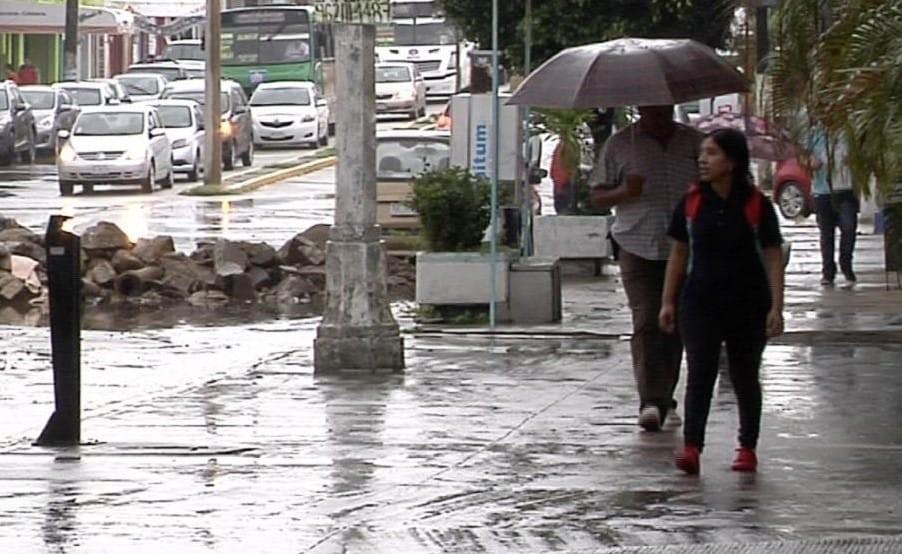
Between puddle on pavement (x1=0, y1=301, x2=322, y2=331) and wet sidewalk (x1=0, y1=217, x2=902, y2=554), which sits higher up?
wet sidewalk (x1=0, y1=217, x2=902, y2=554)

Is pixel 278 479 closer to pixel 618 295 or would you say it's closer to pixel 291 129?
pixel 618 295

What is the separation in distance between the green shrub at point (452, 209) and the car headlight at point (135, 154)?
808 inches

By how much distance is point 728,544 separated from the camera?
28.1 feet

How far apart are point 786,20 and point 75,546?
6.74 m

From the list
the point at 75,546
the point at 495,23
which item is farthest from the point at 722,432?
the point at 495,23

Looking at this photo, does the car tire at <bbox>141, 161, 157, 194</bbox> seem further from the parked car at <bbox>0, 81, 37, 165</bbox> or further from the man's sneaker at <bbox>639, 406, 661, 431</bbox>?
the man's sneaker at <bbox>639, 406, 661, 431</bbox>

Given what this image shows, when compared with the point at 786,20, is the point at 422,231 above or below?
below

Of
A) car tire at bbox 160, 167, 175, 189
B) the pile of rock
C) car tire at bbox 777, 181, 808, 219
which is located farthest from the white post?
car tire at bbox 160, 167, 175, 189

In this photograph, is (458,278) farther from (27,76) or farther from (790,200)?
(27,76)

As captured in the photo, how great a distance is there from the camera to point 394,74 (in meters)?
60.9

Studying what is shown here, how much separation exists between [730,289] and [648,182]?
1691 millimetres

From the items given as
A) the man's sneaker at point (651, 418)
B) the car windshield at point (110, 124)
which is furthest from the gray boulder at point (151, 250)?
the car windshield at point (110, 124)

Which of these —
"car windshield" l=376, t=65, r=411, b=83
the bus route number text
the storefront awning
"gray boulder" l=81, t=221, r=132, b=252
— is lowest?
"gray boulder" l=81, t=221, r=132, b=252

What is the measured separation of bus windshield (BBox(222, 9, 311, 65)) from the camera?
192ft
